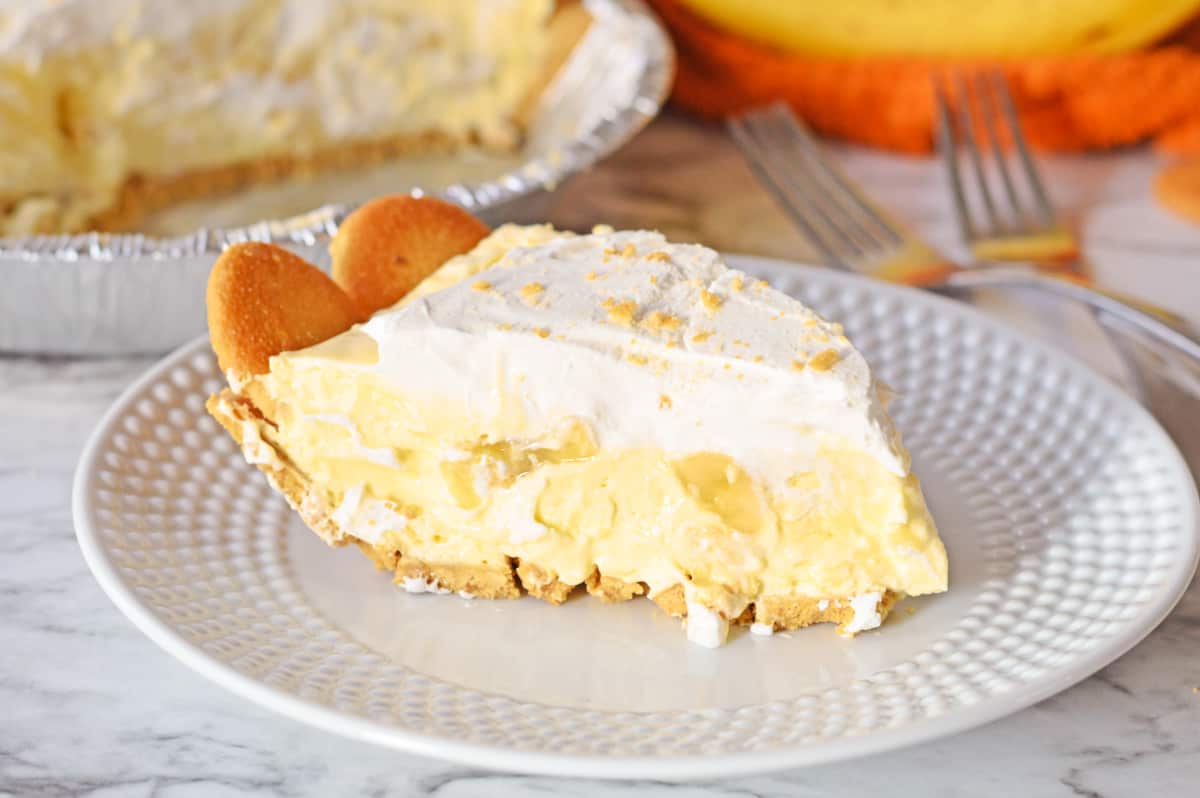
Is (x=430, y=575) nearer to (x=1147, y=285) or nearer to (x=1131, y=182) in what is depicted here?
(x=1147, y=285)

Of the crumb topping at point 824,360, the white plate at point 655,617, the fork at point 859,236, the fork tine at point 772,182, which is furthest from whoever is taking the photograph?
the fork tine at point 772,182

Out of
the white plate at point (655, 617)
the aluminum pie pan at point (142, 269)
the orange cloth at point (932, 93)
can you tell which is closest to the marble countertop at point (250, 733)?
the white plate at point (655, 617)

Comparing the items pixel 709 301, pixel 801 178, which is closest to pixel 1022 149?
pixel 801 178

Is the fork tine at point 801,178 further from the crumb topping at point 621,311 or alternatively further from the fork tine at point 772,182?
the crumb topping at point 621,311

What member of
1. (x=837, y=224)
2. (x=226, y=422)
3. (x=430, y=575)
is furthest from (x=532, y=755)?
(x=837, y=224)

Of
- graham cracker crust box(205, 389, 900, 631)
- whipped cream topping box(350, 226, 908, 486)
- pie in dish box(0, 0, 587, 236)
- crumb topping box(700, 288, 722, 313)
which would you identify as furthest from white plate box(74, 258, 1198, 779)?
pie in dish box(0, 0, 587, 236)

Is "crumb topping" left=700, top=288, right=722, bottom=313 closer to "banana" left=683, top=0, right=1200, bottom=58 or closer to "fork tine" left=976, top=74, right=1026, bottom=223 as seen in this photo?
"fork tine" left=976, top=74, right=1026, bottom=223

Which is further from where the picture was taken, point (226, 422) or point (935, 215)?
point (935, 215)
